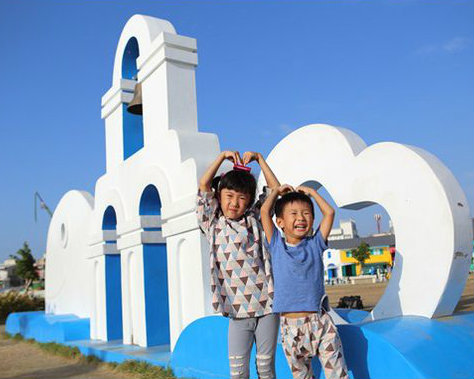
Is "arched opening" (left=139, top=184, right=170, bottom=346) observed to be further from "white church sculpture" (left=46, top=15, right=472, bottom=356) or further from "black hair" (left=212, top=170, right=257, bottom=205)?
"black hair" (left=212, top=170, right=257, bottom=205)

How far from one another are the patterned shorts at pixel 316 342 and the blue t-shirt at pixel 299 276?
0.08 meters

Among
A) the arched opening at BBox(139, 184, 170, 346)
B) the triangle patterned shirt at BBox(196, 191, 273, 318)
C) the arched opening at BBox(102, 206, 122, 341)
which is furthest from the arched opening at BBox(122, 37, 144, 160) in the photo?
the triangle patterned shirt at BBox(196, 191, 273, 318)

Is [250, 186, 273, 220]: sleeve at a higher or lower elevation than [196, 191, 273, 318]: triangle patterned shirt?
higher

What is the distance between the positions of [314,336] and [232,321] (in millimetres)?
497

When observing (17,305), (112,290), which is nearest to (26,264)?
(17,305)

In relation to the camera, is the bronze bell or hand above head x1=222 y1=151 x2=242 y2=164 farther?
the bronze bell

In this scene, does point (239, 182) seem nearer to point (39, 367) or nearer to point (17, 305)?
point (39, 367)

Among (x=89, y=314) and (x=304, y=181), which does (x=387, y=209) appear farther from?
(x=89, y=314)

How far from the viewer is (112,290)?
8344 mm

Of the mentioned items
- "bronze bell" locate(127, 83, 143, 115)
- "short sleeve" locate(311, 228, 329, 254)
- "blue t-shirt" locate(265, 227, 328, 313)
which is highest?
"bronze bell" locate(127, 83, 143, 115)

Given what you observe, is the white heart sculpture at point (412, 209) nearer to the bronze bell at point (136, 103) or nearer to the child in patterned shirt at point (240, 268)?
the child in patterned shirt at point (240, 268)

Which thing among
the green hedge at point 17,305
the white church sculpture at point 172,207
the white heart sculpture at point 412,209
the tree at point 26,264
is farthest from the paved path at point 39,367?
the tree at point 26,264

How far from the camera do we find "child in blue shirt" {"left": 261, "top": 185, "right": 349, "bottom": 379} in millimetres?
2904

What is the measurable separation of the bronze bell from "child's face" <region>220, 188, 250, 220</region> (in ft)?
15.2
